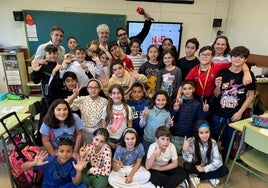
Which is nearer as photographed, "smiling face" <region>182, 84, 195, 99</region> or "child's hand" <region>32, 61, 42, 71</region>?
"smiling face" <region>182, 84, 195, 99</region>

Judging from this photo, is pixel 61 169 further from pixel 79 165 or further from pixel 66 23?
pixel 66 23

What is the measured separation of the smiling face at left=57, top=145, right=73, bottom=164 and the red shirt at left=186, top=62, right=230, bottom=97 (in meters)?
1.42

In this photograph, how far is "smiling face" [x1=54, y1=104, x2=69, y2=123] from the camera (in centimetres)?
188

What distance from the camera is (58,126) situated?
6.41 feet

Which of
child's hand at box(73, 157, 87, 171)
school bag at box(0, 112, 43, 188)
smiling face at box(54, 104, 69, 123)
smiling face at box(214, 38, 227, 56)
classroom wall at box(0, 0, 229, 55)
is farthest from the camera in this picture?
classroom wall at box(0, 0, 229, 55)

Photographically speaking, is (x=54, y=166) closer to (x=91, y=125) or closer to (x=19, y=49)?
(x=91, y=125)

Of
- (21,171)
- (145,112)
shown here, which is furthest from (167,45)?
(21,171)

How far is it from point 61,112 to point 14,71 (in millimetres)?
3083

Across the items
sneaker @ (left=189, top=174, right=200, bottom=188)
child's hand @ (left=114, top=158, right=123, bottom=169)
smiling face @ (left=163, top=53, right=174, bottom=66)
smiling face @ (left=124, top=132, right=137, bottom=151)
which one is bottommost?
sneaker @ (left=189, top=174, right=200, bottom=188)

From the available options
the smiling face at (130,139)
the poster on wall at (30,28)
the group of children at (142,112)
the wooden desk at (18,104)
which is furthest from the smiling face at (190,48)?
the poster on wall at (30,28)

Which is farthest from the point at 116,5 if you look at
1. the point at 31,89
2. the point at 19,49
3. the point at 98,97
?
the point at 98,97

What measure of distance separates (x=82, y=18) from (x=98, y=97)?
2861mm

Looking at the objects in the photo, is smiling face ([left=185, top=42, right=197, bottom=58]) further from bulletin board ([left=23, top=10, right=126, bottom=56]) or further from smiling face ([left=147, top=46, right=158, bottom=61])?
bulletin board ([left=23, top=10, right=126, bottom=56])

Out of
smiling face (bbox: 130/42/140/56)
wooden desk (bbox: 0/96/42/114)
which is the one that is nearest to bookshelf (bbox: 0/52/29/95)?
wooden desk (bbox: 0/96/42/114)
